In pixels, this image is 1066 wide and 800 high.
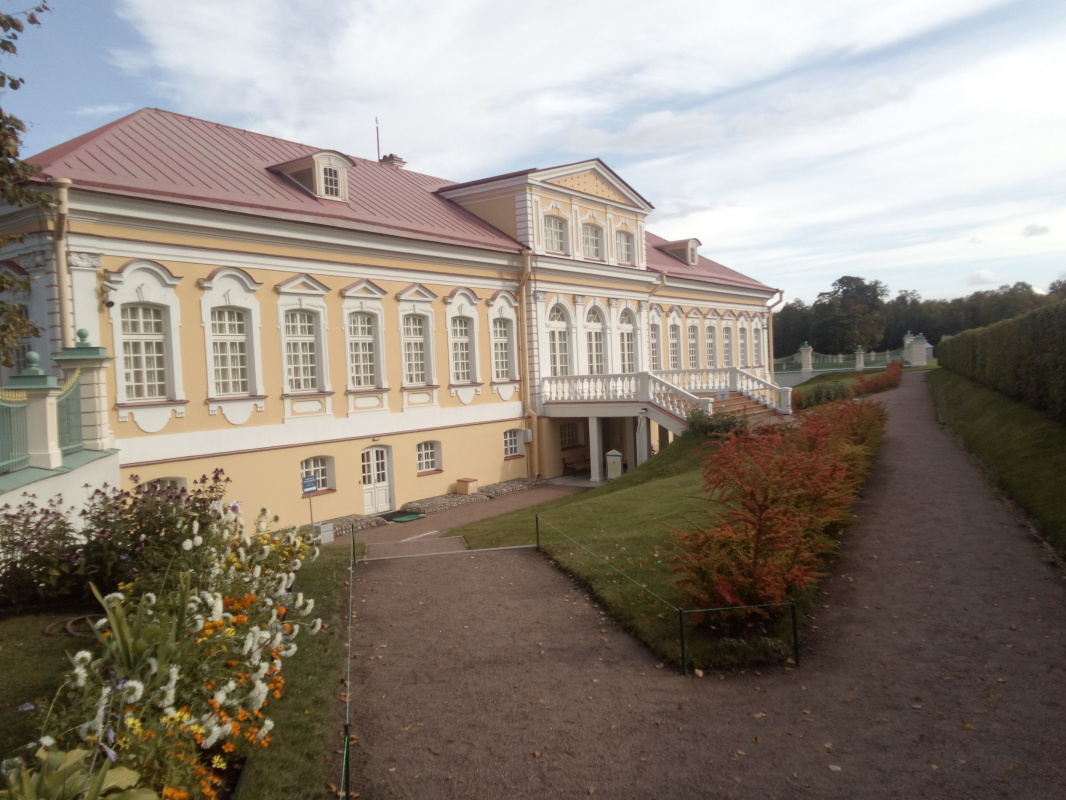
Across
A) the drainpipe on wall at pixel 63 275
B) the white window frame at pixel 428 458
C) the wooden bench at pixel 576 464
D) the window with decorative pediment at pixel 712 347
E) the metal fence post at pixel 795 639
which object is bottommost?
the wooden bench at pixel 576 464

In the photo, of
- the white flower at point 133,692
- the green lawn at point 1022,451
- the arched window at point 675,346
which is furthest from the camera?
the arched window at point 675,346

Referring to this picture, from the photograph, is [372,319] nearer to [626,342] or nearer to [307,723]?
[626,342]

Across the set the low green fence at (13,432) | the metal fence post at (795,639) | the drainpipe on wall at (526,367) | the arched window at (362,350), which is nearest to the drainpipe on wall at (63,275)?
the low green fence at (13,432)

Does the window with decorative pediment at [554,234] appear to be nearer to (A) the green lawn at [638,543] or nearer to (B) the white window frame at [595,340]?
(B) the white window frame at [595,340]

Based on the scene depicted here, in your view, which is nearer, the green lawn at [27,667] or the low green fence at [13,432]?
the green lawn at [27,667]

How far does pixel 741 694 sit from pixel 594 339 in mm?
20153

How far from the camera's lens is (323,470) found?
18.3 meters

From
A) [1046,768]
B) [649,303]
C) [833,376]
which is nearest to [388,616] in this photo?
[1046,768]

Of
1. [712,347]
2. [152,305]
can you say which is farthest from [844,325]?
[152,305]

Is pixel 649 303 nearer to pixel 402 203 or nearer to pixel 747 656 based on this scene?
pixel 402 203

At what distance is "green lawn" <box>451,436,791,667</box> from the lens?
26.5 feet

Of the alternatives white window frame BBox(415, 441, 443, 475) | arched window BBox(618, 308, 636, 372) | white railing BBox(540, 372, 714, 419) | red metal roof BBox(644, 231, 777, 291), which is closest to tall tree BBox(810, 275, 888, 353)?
red metal roof BBox(644, 231, 777, 291)

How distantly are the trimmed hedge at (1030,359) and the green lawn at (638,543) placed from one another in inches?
260

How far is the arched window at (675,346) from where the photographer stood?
33.0 m
